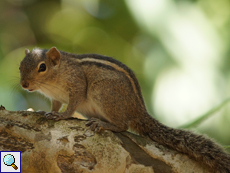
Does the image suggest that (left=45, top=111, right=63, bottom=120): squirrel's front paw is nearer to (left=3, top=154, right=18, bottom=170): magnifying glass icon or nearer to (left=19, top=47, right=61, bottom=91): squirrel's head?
(left=3, top=154, right=18, bottom=170): magnifying glass icon

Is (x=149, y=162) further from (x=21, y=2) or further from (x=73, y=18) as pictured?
(x=21, y=2)

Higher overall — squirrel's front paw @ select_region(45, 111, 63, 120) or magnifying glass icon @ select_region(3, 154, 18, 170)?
squirrel's front paw @ select_region(45, 111, 63, 120)

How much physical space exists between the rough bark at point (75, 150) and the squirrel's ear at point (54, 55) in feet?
3.19

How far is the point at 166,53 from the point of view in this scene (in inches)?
192

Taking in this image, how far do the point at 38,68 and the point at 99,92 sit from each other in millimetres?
730

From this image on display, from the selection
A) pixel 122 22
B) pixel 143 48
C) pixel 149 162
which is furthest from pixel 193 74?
pixel 149 162

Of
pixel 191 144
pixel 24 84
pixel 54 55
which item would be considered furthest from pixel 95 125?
pixel 54 55

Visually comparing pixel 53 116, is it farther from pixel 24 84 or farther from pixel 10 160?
pixel 24 84

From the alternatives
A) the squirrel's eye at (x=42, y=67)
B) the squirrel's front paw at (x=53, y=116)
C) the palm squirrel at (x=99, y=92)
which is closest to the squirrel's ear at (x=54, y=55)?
the palm squirrel at (x=99, y=92)

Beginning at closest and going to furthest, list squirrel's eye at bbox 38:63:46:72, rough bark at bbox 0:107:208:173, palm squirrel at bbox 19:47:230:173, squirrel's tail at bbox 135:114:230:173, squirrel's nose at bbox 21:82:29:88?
rough bark at bbox 0:107:208:173
squirrel's tail at bbox 135:114:230:173
palm squirrel at bbox 19:47:230:173
squirrel's nose at bbox 21:82:29:88
squirrel's eye at bbox 38:63:46:72

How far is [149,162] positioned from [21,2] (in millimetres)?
5080

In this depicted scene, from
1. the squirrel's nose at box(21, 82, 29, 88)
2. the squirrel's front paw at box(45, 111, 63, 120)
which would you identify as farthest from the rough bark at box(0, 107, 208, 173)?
the squirrel's nose at box(21, 82, 29, 88)

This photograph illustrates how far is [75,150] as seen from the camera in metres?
2.21

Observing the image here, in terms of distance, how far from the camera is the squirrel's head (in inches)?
119
